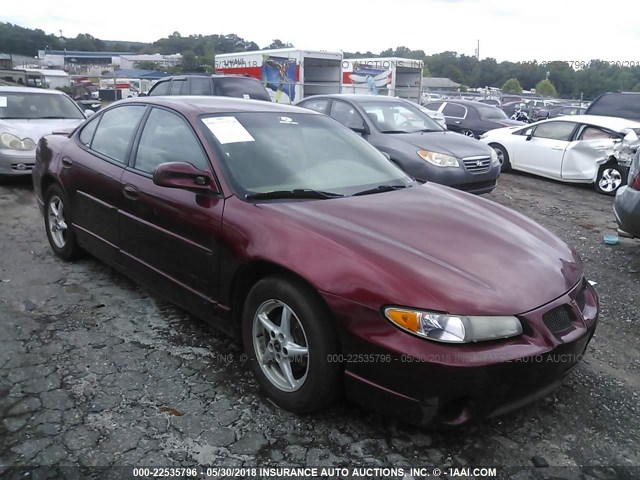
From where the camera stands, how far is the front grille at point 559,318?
246cm

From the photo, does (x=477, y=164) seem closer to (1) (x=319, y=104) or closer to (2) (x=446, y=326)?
(1) (x=319, y=104)

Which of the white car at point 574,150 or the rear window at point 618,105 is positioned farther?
the rear window at point 618,105

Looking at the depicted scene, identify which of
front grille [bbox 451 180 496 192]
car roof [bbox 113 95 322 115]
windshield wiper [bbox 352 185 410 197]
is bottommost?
front grille [bbox 451 180 496 192]

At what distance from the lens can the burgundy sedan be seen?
2297 mm

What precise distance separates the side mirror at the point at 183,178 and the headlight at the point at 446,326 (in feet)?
4.50

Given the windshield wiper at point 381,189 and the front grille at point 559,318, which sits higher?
the windshield wiper at point 381,189

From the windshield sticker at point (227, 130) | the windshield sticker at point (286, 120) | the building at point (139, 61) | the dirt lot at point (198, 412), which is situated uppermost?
the building at point (139, 61)

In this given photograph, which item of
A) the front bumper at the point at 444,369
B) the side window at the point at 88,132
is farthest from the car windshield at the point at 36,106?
the front bumper at the point at 444,369

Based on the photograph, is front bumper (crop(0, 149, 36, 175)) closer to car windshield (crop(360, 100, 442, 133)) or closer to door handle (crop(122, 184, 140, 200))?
door handle (crop(122, 184, 140, 200))

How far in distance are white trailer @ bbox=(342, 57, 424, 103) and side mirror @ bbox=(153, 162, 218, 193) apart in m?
18.3

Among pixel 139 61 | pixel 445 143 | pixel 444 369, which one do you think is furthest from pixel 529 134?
pixel 139 61

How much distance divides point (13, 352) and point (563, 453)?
10.2ft

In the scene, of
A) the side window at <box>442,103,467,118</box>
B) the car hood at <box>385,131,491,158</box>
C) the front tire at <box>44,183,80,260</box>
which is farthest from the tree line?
the front tire at <box>44,183,80,260</box>

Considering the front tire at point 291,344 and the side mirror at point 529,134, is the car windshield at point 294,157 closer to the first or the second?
the front tire at point 291,344
